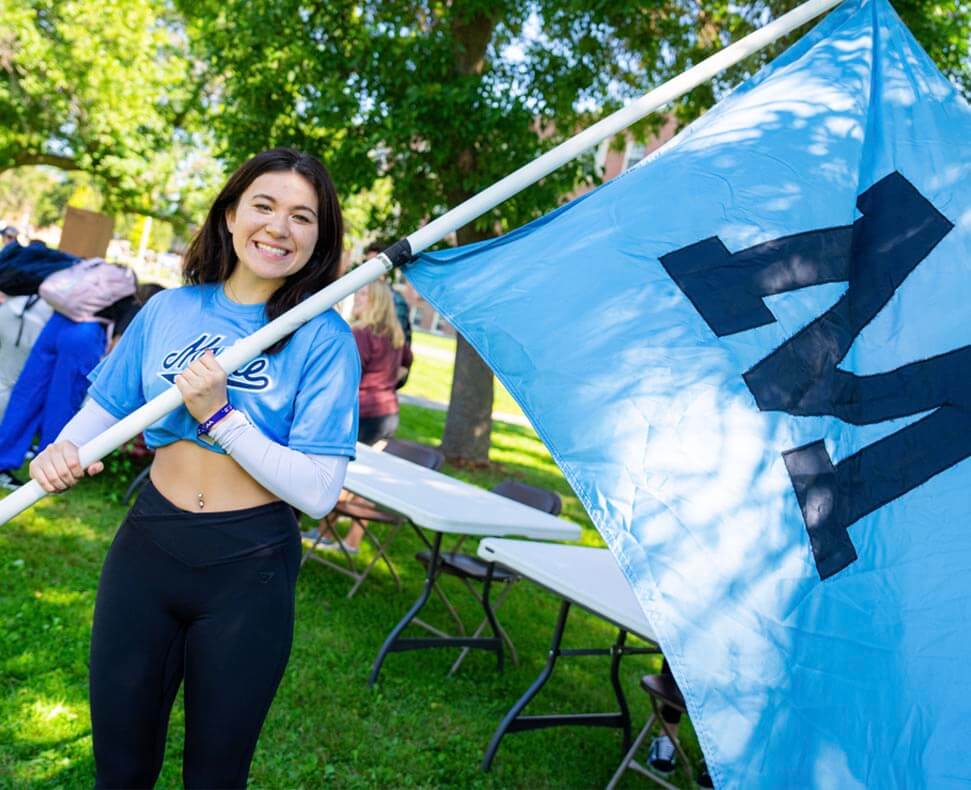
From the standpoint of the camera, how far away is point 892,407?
2879 millimetres

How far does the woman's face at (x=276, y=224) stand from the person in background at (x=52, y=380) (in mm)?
5558

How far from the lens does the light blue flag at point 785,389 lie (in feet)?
8.25

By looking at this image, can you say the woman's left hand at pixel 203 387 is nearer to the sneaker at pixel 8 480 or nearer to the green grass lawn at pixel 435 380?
the sneaker at pixel 8 480

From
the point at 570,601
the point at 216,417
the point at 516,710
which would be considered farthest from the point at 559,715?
the point at 216,417

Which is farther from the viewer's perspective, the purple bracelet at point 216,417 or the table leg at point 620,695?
the table leg at point 620,695

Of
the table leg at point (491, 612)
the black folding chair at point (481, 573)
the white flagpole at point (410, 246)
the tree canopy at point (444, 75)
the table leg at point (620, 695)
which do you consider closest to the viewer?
the white flagpole at point (410, 246)

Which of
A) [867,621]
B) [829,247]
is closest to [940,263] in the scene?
[829,247]

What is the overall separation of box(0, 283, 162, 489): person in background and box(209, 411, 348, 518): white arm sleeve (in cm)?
583

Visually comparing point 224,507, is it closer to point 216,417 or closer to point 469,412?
point 216,417

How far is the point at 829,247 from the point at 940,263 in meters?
0.33

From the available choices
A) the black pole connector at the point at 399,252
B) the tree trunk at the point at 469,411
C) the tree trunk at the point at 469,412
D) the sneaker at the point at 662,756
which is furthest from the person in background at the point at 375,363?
the black pole connector at the point at 399,252

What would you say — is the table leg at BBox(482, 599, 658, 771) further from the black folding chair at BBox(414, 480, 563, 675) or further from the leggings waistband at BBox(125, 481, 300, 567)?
the leggings waistband at BBox(125, 481, 300, 567)

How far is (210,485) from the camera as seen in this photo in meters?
2.63

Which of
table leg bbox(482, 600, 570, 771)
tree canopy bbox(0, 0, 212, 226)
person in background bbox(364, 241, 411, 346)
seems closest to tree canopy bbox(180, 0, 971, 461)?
person in background bbox(364, 241, 411, 346)
